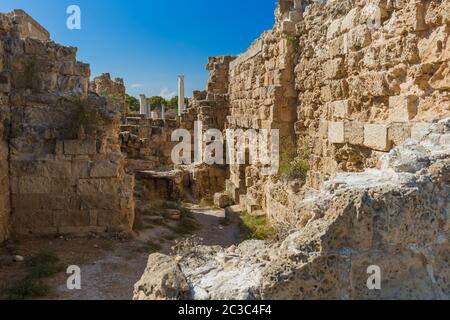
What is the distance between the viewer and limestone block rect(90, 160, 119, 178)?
741 cm

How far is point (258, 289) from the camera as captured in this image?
2.36 metres

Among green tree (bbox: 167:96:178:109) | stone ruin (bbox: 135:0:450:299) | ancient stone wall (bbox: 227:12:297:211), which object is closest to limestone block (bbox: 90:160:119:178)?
stone ruin (bbox: 135:0:450:299)

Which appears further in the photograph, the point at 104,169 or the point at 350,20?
the point at 104,169

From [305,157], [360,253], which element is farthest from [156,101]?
[360,253]

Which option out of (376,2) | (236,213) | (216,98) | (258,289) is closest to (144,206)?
(236,213)

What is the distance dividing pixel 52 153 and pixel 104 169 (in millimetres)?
964

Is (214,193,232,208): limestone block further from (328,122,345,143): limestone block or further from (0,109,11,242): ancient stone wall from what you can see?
(0,109,11,242): ancient stone wall

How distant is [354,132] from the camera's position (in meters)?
5.65

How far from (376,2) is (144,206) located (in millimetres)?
6929

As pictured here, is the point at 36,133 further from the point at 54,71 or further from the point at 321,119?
the point at 321,119

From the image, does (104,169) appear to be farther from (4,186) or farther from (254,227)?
(254,227)

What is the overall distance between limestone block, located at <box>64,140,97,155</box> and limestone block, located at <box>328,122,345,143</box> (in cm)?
417

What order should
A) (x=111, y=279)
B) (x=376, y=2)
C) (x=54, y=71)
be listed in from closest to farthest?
(x=376, y=2)
(x=111, y=279)
(x=54, y=71)

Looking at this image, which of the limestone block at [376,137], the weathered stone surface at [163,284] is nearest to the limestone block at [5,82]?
the weathered stone surface at [163,284]
